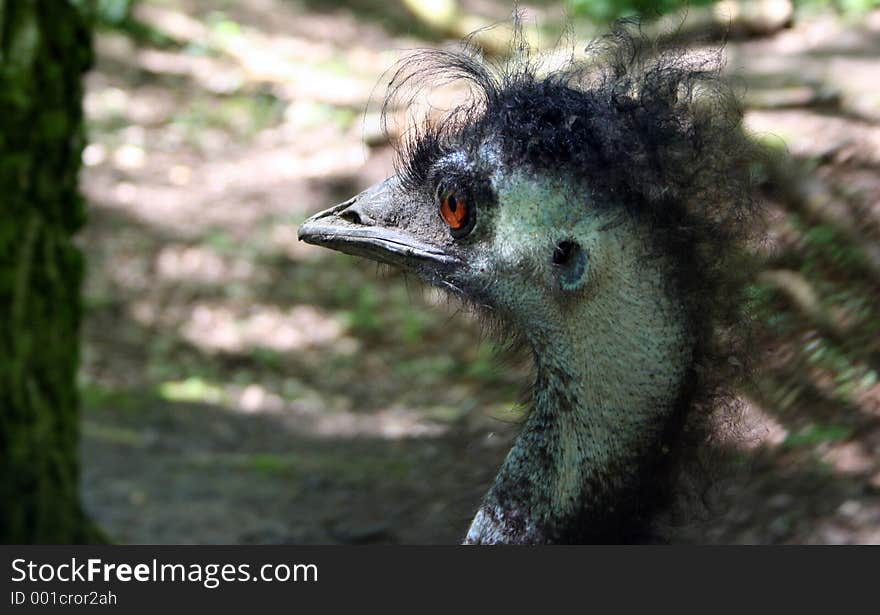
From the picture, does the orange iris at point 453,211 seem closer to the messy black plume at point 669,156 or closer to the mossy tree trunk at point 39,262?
the messy black plume at point 669,156

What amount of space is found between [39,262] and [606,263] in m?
2.69

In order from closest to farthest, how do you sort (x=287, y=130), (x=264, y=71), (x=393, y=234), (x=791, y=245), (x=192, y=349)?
(x=393, y=234) → (x=791, y=245) → (x=192, y=349) → (x=287, y=130) → (x=264, y=71)

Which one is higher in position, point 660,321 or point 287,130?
point 287,130

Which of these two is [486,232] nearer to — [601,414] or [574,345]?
[574,345]

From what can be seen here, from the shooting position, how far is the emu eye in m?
2.54

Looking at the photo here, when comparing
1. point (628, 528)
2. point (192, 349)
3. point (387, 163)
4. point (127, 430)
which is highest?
point (387, 163)

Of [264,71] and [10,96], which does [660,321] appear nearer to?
[10,96]

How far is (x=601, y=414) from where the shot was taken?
2.33 metres

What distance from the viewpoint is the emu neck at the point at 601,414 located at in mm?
2303

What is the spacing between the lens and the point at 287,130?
440 inches

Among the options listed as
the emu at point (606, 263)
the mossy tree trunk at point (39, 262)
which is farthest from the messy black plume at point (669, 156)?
the mossy tree trunk at point (39, 262)

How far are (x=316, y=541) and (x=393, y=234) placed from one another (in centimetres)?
298

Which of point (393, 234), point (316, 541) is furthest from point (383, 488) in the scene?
point (393, 234)

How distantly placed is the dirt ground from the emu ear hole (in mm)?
468
